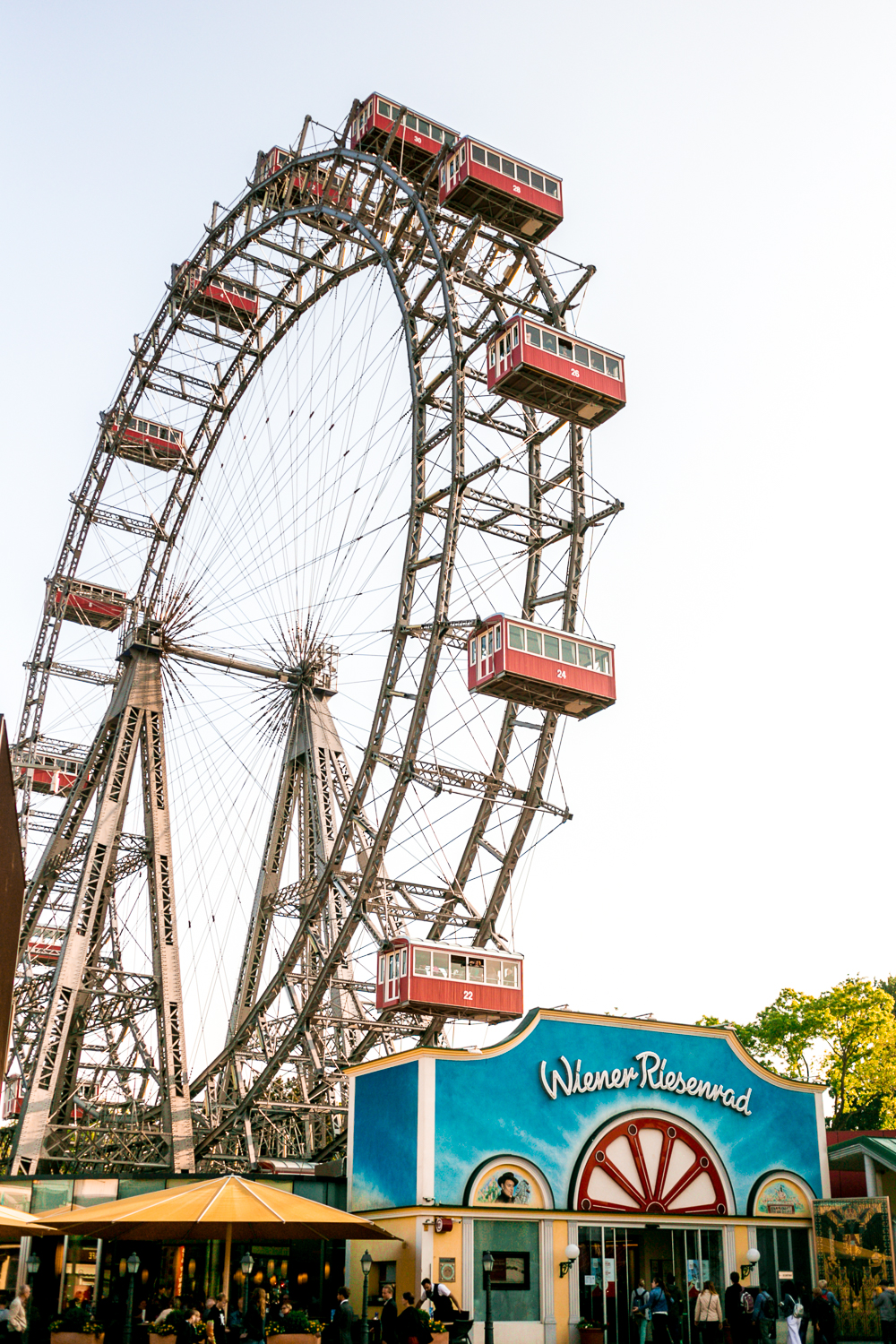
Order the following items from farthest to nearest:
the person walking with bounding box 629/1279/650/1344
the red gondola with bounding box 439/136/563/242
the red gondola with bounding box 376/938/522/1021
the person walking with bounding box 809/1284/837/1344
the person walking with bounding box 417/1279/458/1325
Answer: the red gondola with bounding box 439/136/563/242 < the red gondola with bounding box 376/938/522/1021 < the person walking with bounding box 629/1279/650/1344 < the person walking with bounding box 809/1284/837/1344 < the person walking with bounding box 417/1279/458/1325

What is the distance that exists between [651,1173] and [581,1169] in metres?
1.64

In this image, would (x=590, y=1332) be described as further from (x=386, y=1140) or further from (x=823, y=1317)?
(x=386, y=1140)

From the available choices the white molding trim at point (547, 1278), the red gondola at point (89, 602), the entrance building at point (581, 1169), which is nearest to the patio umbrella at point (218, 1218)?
the entrance building at point (581, 1169)

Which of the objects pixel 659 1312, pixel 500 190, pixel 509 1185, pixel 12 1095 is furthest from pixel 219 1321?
pixel 12 1095

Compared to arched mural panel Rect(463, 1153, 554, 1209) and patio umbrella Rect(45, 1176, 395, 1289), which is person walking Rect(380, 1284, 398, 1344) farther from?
arched mural panel Rect(463, 1153, 554, 1209)

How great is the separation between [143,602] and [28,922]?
10.8m

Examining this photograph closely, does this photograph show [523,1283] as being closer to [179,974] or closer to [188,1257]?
[188,1257]

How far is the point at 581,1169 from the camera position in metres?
23.8

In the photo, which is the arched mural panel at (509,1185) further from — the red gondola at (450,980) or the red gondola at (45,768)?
the red gondola at (45,768)

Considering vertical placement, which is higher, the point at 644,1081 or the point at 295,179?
the point at 295,179

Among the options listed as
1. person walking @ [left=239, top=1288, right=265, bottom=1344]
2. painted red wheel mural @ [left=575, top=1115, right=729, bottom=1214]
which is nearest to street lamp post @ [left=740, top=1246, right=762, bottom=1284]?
painted red wheel mural @ [left=575, top=1115, right=729, bottom=1214]

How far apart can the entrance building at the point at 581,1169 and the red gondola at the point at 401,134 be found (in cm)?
2197

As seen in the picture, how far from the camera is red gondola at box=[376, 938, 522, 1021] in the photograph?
2788cm

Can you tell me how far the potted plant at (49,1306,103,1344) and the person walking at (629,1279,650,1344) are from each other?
866cm
